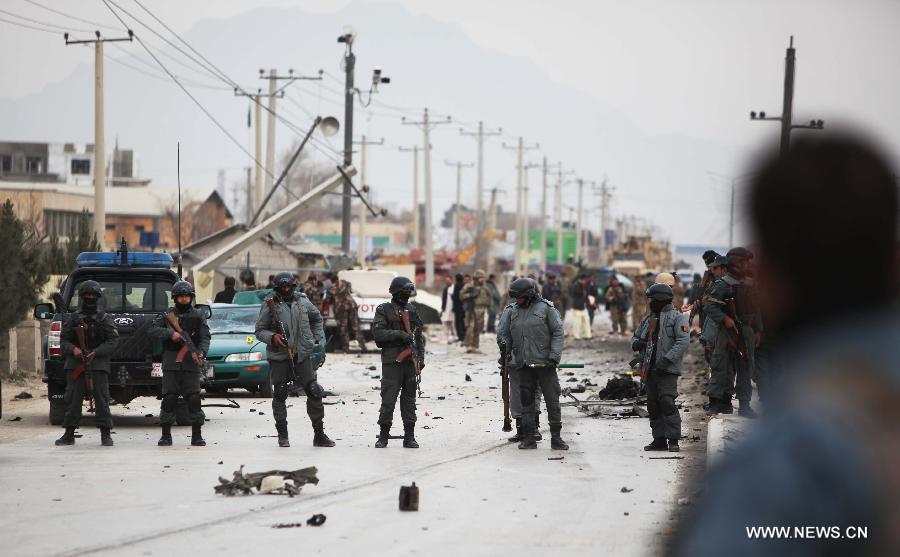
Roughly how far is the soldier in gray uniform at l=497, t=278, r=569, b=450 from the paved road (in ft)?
1.20

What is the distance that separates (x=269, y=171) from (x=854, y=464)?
45.9m

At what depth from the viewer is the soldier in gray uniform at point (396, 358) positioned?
15617 millimetres

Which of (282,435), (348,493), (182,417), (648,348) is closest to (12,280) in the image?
(182,417)

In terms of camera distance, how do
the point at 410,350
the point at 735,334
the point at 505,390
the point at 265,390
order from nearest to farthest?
the point at 410,350 → the point at 735,334 → the point at 505,390 → the point at 265,390

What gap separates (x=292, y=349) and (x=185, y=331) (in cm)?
130

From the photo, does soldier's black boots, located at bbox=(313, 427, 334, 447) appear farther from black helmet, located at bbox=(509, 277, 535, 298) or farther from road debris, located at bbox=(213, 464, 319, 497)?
road debris, located at bbox=(213, 464, 319, 497)

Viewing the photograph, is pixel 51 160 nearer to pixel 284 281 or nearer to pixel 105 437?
pixel 284 281

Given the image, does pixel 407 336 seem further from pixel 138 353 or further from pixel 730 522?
pixel 730 522

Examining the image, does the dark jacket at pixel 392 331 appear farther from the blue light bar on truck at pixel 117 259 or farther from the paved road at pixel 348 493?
the blue light bar on truck at pixel 117 259

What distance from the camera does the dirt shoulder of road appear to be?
56.4 ft

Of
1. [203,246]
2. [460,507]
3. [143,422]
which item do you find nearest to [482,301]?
[203,246]

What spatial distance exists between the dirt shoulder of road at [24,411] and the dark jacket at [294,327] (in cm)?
324

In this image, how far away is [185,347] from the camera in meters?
15.9

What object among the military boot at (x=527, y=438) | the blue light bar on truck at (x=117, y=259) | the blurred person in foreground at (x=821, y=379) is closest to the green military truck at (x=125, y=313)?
the blue light bar on truck at (x=117, y=259)
